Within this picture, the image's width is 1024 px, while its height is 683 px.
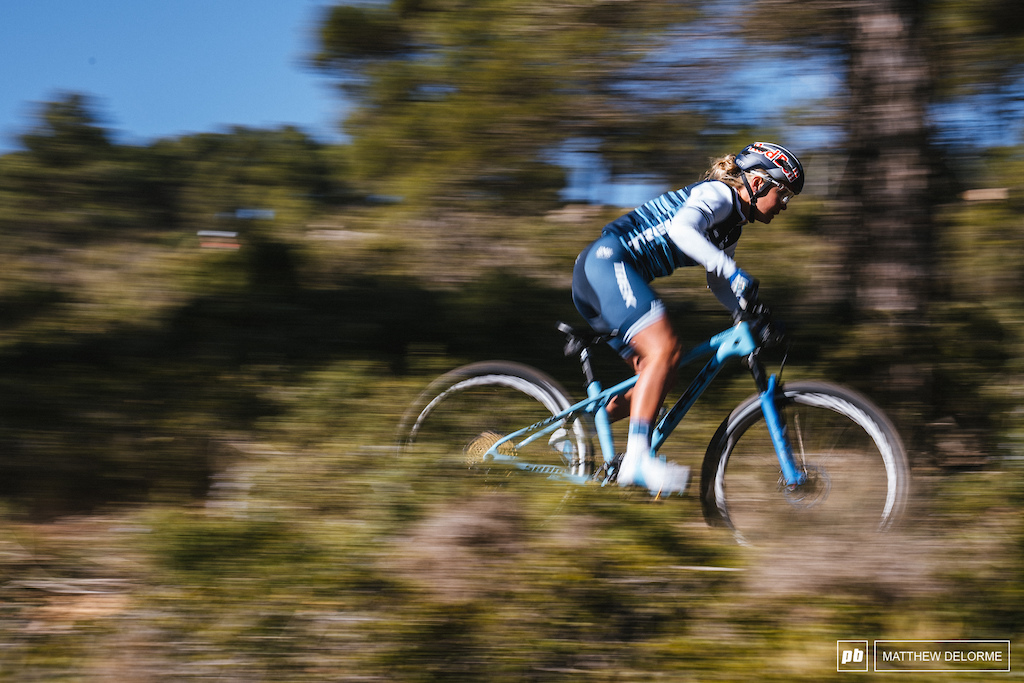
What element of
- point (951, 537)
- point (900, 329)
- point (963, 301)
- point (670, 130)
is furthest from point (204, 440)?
point (963, 301)

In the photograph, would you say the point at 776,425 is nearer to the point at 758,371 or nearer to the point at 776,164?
the point at 758,371

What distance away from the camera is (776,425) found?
10.3ft

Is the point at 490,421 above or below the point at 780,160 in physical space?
below

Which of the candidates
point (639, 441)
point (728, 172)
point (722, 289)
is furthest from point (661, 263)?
point (639, 441)

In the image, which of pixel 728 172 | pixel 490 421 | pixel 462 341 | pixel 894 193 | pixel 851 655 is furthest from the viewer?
pixel 462 341

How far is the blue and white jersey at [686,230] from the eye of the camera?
3059 millimetres

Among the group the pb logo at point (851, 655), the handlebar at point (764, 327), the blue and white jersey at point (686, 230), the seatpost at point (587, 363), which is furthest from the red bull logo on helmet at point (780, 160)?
the pb logo at point (851, 655)

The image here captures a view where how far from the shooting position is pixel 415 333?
514cm

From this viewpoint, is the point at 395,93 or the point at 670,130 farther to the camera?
the point at 395,93

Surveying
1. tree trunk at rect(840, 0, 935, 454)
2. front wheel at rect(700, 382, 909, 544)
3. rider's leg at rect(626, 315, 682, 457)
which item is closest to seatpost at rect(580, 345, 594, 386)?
rider's leg at rect(626, 315, 682, 457)

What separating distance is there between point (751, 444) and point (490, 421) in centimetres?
126

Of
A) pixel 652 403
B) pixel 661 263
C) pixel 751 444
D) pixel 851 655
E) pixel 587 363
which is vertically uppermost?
pixel 661 263

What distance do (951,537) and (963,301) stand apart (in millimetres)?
2043

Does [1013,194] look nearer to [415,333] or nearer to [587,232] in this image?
[587,232]
